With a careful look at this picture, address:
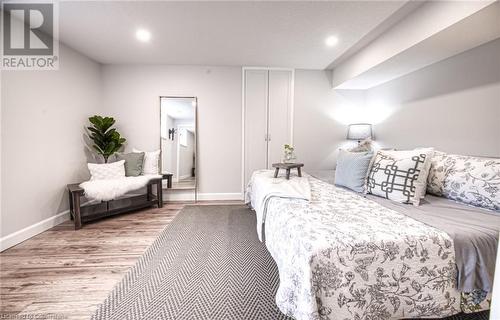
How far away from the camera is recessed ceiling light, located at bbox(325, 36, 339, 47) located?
2814 mm

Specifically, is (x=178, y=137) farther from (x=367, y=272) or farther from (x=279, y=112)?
(x=367, y=272)

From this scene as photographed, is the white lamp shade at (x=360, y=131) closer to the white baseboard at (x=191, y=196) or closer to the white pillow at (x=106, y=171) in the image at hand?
the white baseboard at (x=191, y=196)

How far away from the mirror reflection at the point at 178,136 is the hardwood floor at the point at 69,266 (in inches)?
46.8

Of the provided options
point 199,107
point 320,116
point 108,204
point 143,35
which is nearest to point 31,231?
point 108,204

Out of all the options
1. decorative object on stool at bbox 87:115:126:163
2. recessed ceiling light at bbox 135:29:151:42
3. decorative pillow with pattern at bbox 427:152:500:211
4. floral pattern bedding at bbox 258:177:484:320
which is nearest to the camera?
floral pattern bedding at bbox 258:177:484:320

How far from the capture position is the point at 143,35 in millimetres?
2756

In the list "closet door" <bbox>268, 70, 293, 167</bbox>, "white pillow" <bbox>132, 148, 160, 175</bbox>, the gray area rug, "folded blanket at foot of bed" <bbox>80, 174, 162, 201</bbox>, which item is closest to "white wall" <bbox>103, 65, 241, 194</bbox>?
"white pillow" <bbox>132, 148, 160, 175</bbox>

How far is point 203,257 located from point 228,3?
2.46 metres

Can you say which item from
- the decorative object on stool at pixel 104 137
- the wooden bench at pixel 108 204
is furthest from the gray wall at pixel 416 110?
the decorative object on stool at pixel 104 137

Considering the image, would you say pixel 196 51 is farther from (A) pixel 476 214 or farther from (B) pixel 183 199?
(A) pixel 476 214

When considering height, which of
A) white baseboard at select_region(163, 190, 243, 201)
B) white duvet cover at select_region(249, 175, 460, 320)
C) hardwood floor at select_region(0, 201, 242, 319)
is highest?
white duvet cover at select_region(249, 175, 460, 320)

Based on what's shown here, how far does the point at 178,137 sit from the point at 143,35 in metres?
1.69

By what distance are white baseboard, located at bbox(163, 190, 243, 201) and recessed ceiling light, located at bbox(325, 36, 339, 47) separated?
283 cm

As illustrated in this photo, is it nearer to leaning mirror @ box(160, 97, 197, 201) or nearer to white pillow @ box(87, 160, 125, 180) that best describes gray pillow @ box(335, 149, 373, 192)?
leaning mirror @ box(160, 97, 197, 201)
